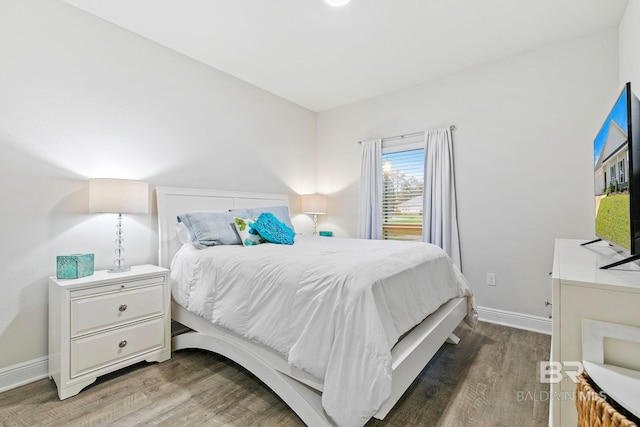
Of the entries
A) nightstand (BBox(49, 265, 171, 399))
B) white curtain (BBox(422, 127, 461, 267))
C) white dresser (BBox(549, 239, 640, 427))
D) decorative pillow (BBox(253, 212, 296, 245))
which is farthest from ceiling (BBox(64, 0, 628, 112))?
white dresser (BBox(549, 239, 640, 427))

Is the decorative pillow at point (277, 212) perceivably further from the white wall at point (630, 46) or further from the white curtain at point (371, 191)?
the white wall at point (630, 46)

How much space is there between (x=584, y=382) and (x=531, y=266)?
248 cm

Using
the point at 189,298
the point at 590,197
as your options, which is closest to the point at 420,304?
the point at 189,298

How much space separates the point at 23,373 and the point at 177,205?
1.52m

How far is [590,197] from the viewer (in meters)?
2.57

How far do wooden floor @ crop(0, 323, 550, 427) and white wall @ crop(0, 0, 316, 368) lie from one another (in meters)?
0.59

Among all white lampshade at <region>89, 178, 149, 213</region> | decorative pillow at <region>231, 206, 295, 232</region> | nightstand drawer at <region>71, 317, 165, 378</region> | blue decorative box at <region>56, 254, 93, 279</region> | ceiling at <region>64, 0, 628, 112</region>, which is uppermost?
ceiling at <region>64, 0, 628, 112</region>

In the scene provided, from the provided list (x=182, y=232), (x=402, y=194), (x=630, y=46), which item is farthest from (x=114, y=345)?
(x=630, y=46)

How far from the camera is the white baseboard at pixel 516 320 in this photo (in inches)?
108

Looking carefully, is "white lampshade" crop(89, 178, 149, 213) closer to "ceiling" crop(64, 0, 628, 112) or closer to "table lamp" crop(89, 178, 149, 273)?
"table lamp" crop(89, 178, 149, 273)

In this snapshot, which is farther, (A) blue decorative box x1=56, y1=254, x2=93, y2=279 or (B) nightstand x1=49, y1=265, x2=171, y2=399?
(A) blue decorative box x1=56, y1=254, x2=93, y2=279

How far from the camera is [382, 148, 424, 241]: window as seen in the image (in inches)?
141

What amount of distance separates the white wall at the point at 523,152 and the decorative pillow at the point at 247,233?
7.06 feet

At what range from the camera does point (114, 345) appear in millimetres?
1974
